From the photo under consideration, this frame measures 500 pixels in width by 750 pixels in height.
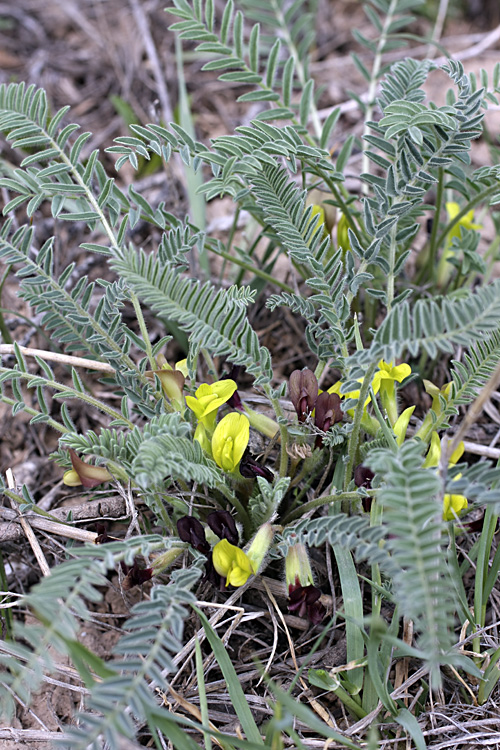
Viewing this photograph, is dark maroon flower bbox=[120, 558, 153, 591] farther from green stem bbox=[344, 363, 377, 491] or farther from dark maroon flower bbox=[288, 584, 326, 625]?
green stem bbox=[344, 363, 377, 491]

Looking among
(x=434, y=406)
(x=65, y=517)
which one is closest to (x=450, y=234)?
(x=434, y=406)

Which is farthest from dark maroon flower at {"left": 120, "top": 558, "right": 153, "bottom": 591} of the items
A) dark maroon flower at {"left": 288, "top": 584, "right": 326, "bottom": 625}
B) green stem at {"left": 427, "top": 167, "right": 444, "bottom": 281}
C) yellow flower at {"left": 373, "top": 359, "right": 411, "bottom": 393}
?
green stem at {"left": 427, "top": 167, "right": 444, "bottom": 281}

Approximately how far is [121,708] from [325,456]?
3.40ft

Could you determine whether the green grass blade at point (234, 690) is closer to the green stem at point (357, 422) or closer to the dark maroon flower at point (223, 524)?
the dark maroon flower at point (223, 524)

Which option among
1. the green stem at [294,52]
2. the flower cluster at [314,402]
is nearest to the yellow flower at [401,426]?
the flower cluster at [314,402]

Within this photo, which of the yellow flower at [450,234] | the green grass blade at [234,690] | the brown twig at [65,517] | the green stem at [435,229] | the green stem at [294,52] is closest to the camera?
the green grass blade at [234,690]

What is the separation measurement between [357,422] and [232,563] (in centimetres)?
49

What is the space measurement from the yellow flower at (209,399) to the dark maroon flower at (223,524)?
255mm

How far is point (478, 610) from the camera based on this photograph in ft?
5.41

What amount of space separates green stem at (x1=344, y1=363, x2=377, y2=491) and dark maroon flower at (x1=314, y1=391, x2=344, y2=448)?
67 mm

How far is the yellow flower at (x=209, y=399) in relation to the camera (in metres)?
1.71

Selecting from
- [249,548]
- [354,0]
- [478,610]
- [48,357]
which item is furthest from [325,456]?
[354,0]

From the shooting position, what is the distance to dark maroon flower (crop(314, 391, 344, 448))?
1.72 m

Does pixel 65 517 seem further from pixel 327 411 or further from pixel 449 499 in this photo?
pixel 449 499
